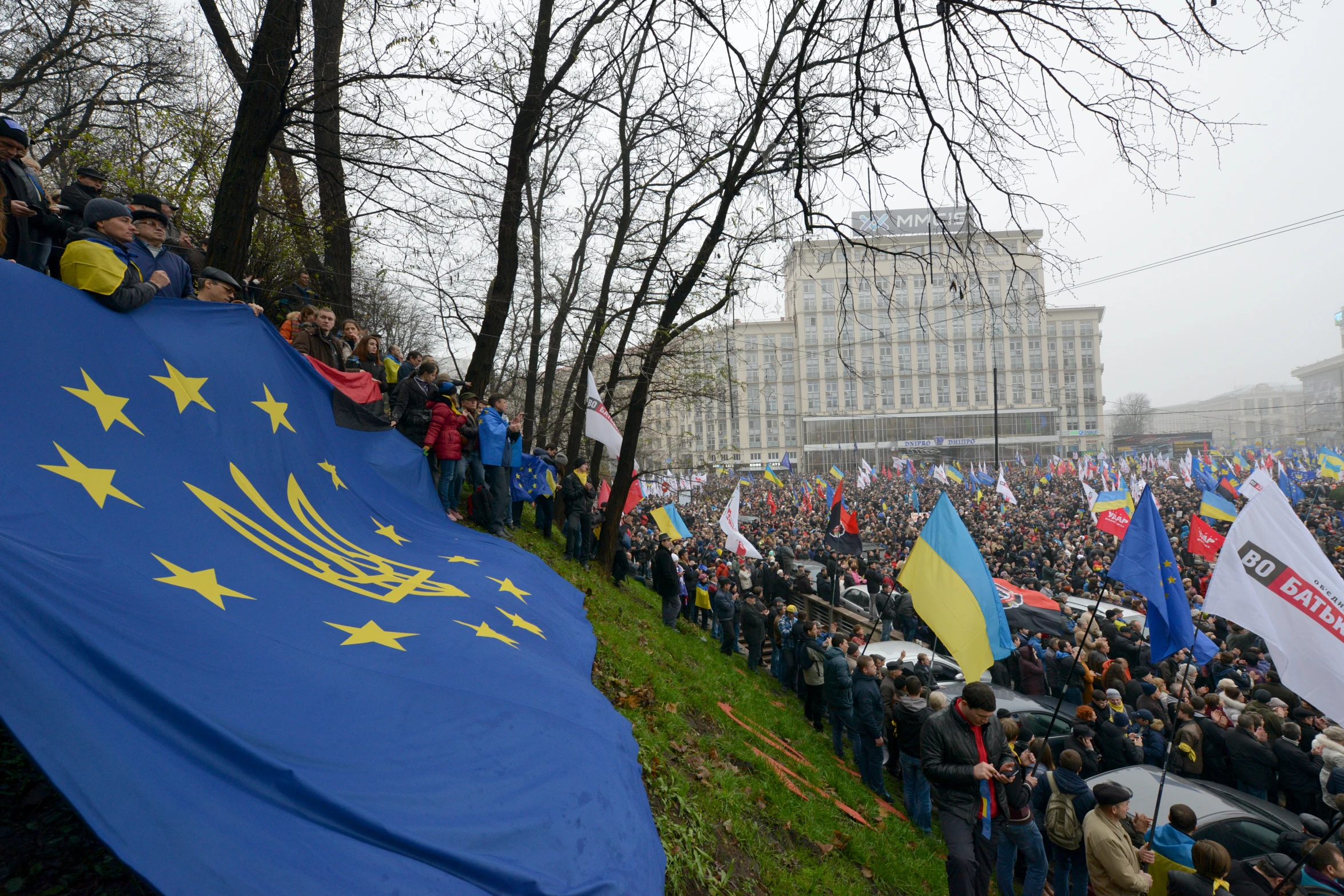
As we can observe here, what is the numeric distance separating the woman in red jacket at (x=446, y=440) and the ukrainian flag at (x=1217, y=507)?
1995 centimetres

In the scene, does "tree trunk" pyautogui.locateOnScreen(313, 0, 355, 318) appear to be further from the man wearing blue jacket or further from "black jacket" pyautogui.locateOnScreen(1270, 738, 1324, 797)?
"black jacket" pyautogui.locateOnScreen(1270, 738, 1324, 797)

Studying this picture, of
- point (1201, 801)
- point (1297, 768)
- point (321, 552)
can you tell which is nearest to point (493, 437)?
point (321, 552)

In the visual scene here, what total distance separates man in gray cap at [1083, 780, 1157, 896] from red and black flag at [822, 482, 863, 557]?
11.2 m

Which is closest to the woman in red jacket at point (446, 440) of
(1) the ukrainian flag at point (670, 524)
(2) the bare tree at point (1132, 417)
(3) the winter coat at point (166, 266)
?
(3) the winter coat at point (166, 266)

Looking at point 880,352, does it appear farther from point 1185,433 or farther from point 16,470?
point 16,470

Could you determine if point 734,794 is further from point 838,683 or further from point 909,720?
point 838,683

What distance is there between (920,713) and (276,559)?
669 centimetres

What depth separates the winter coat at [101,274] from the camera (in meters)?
3.75

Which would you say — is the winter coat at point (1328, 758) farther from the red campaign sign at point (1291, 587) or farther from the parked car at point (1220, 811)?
the red campaign sign at point (1291, 587)

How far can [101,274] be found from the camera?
3828 millimetres

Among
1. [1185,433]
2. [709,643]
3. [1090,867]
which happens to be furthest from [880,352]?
[1090,867]

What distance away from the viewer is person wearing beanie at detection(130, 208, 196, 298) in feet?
16.2

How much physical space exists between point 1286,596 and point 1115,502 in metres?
17.8

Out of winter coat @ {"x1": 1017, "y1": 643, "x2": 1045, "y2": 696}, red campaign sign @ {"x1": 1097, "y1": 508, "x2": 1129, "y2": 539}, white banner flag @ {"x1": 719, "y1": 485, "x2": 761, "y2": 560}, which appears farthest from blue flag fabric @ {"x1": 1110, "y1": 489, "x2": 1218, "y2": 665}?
red campaign sign @ {"x1": 1097, "y1": 508, "x2": 1129, "y2": 539}
